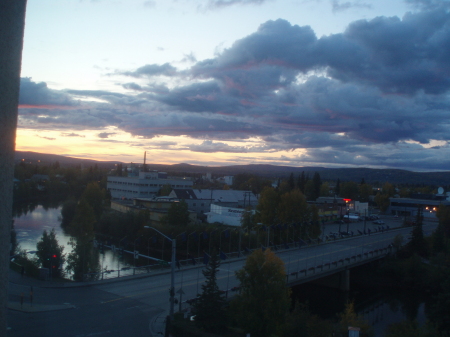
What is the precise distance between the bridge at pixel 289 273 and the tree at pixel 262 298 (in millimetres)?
2602

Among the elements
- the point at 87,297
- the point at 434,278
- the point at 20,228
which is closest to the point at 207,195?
the point at 20,228

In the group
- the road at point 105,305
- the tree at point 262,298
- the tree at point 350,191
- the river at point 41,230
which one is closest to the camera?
the road at point 105,305

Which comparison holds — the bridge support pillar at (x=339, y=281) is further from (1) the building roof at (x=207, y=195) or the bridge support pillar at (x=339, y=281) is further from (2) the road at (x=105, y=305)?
(1) the building roof at (x=207, y=195)

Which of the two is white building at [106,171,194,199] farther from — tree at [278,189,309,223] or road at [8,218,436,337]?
road at [8,218,436,337]

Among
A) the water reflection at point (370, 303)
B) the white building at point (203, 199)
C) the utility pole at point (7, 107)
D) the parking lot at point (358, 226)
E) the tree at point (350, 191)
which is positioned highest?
the utility pole at point (7, 107)

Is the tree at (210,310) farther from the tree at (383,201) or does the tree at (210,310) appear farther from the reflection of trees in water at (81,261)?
the tree at (383,201)

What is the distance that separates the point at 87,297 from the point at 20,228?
27.8m

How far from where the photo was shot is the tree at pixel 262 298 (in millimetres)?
13125

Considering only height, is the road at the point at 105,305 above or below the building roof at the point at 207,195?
below

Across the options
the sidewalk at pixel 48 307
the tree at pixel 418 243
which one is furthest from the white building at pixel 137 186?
the sidewalk at pixel 48 307

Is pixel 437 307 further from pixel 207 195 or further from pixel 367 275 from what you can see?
pixel 207 195

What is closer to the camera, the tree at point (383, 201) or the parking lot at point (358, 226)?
the parking lot at point (358, 226)

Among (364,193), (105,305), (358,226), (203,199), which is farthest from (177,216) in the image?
(364,193)

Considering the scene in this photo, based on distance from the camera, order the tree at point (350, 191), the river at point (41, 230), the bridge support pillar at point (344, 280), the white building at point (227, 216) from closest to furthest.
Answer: the bridge support pillar at point (344, 280) → the river at point (41, 230) → the white building at point (227, 216) → the tree at point (350, 191)
